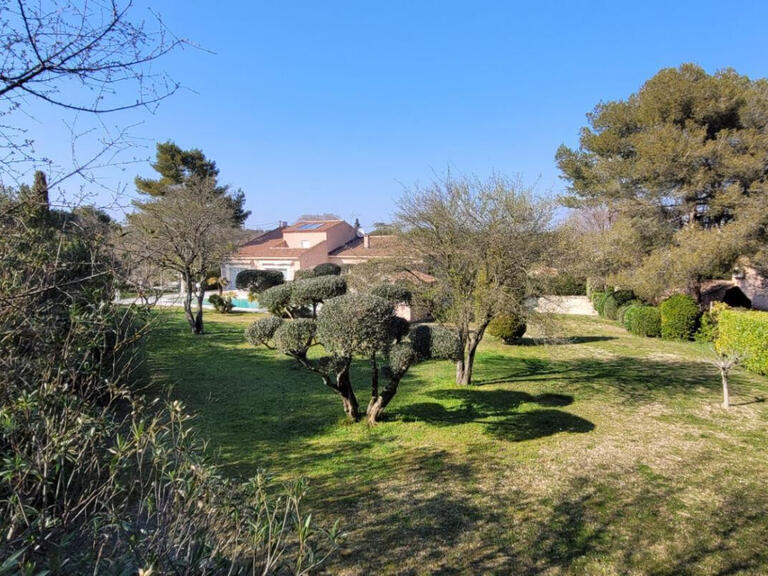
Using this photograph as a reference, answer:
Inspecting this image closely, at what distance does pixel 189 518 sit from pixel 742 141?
2289 cm

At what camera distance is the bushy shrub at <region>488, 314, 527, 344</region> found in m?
15.2

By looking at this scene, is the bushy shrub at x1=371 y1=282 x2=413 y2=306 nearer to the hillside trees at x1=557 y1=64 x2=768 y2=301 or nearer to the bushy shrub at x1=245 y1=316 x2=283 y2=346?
the bushy shrub at x1=245 y1=316 x2=283 y2=346

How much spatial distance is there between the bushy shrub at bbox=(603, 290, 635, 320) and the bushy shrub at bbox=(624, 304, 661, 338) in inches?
167

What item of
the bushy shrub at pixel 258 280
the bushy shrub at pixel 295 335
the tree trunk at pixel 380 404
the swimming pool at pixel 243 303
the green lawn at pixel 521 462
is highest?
the bushy shrub at pixel 258 280

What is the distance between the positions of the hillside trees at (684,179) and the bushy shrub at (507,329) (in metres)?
5.33

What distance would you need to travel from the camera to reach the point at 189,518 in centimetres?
202

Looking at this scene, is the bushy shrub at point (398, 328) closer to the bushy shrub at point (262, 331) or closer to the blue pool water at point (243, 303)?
the bushy shrub at point (262, 331)

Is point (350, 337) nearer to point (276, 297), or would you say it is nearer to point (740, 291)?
point (276, 297)

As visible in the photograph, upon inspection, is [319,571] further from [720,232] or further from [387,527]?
[720,232]

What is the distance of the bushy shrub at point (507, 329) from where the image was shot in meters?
15.2

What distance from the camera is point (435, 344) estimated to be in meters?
7.56

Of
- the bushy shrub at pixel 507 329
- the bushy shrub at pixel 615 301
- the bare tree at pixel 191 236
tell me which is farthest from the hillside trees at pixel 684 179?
the bare tree at pixel 191 236

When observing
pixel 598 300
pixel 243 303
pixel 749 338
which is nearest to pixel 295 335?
pixel 749 338

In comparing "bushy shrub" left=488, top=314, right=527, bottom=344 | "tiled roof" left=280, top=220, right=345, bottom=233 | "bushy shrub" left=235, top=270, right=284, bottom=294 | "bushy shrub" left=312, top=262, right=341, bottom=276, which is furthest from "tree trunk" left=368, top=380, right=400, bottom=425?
"tiled roof" left=280, top=220, right=345, bottom=233
